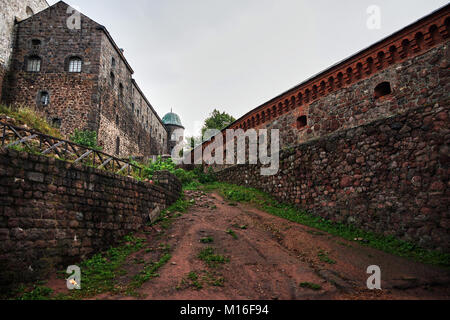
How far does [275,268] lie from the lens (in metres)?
6.78

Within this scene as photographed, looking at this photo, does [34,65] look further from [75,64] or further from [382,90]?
[382,90]

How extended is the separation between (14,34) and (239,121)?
1749 centimetres

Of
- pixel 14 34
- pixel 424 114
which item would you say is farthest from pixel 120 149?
pixel 424 114

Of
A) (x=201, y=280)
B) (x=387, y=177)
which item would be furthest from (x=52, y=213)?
(x=387, y=177)

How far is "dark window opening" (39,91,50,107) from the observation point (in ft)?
63.2

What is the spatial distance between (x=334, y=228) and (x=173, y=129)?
46711 mm

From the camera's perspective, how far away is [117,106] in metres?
23.8

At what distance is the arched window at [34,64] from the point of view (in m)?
19.7

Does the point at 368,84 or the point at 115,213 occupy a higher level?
the point at 368,84

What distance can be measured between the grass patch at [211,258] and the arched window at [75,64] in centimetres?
1815

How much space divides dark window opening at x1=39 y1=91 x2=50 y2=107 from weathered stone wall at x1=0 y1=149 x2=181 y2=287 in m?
14.6

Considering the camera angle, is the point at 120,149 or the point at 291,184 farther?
the point at 120,149
